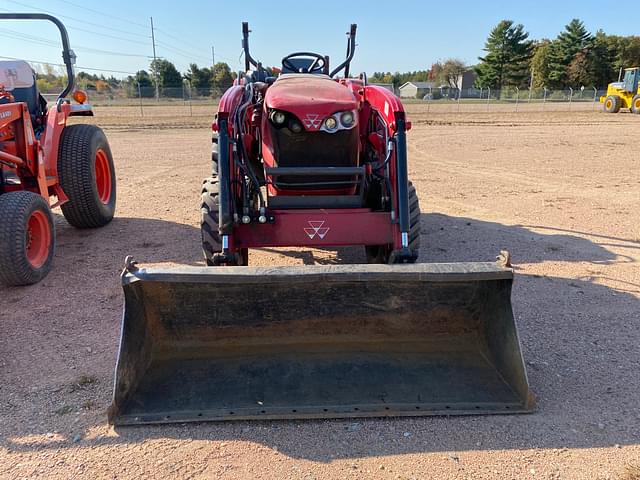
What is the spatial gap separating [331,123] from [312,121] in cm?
15

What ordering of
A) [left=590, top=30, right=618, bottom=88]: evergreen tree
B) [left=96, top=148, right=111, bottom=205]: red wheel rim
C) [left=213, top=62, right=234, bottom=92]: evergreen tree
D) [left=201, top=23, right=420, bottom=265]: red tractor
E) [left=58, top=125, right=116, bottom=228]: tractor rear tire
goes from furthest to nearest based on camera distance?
[left=590, top=30, right=618, bottom=88]: evergreen tree
[left=213, top=62, right=234, bottom=92]: evergreen tree
[left=96, top=148, right=111, bottom=205]: red wheel rim
[left=58, top=125, right=116, bottom=228]: tractor rear tire
[left=201, top=23, right=420, bottom=265]: red tractor

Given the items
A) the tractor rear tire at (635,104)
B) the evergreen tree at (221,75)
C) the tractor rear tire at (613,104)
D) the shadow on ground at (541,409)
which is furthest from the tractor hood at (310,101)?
the evergreen tree at (221,75)

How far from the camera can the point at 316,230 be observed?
3959 millimetres

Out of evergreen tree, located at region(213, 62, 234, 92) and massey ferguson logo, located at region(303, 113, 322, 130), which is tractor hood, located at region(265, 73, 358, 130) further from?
evergreen tree, located at region(213, 62, 234, 92)

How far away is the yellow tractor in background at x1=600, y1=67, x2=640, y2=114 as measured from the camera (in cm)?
2556

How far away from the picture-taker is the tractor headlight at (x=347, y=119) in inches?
157

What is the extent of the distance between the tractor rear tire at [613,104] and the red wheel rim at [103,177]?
27681 millimetres

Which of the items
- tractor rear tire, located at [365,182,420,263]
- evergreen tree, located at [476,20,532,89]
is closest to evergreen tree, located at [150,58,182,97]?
evergreen tree, located at [476,20,532,89]

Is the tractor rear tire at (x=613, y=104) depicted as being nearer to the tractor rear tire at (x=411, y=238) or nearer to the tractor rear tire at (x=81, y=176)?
the tractor rear tire at (x=411, y=238)

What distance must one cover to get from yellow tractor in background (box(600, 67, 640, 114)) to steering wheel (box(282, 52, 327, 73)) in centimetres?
2546

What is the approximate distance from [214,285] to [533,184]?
744 centimetres

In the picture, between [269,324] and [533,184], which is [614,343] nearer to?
[269,324]

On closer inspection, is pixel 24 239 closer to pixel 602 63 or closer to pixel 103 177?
pixel 103 177

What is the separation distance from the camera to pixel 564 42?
61156mm
